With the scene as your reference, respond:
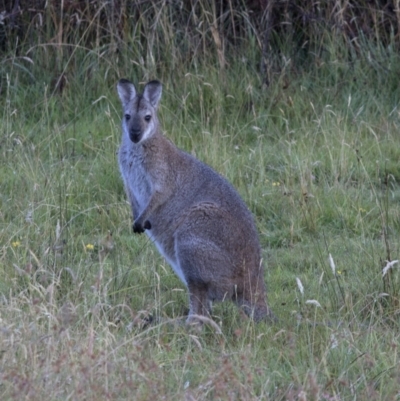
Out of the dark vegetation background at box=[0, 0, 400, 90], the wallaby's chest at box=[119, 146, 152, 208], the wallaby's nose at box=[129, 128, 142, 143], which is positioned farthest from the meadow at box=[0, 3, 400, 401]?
the wallaby's nose at box=[129, 128, 142, 143]

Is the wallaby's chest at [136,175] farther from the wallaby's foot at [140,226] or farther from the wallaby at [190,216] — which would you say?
the wallaby's foot at [140,226]

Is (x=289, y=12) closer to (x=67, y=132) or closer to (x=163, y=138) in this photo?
(x=67, y=132)

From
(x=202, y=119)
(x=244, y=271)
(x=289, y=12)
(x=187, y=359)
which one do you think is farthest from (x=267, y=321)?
(x=289, y=12)

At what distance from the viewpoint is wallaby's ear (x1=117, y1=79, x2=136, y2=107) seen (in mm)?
6039

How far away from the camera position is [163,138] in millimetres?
6012

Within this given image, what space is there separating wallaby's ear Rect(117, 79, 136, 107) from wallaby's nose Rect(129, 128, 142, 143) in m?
0.33

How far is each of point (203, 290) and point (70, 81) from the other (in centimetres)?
385

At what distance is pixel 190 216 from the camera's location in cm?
533

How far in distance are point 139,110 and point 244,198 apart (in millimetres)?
1192

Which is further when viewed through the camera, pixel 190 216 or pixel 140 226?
pixel 140 226

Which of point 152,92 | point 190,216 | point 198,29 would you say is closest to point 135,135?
point 152,92

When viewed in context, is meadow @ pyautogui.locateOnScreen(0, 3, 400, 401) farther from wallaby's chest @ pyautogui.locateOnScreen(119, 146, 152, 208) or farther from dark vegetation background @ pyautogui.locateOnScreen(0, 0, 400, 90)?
wallaby's chest @ pyautogui.locateOnScreen(119, 146, 152, 208)

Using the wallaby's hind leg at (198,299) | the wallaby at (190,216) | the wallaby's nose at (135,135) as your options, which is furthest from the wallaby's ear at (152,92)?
the wallaby's hind leg at (198,299)

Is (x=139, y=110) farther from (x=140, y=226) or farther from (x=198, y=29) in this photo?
(x=198, y=29)
